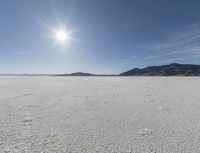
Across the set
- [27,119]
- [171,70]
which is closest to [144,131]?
[27,119]

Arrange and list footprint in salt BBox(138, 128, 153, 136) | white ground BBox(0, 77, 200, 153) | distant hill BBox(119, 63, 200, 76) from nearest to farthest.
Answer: white ground BBox(0, 77, 200, 153) < footprint in salt BBox(138, 128, 153, 136) < distant hill BBox(119, 63, 200, 76)

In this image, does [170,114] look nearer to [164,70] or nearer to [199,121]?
[199,121]

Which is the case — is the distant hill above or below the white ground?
above

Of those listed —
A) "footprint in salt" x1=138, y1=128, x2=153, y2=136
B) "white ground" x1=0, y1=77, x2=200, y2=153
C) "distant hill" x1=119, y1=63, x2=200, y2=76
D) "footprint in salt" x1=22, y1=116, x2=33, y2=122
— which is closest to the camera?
"white ground" x1=0, y1=77, x2=200, y2=153

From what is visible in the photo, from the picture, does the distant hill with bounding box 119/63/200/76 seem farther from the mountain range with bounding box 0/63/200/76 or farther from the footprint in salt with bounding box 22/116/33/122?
the footprint in salt with bounding box 22/116/33/122

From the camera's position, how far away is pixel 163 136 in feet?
8.73

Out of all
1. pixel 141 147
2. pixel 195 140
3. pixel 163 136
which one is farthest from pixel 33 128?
pixel 195 140

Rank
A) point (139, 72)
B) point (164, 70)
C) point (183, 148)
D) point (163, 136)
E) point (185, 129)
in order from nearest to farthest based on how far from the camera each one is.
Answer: point (183, 148) → point (163, 136) → point (185, 129) → point (164, 70) → point (139, 72)

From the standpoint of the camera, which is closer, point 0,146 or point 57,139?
point 0,146

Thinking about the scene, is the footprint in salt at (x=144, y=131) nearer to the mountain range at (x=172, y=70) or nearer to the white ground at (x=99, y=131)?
the white ground at (x=99, y=131)

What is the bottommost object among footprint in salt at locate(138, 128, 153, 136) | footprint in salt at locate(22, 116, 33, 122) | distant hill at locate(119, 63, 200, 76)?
footprint in salt at locate(138, 128, 153, 136)

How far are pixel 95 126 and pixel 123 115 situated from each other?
1.06 metres

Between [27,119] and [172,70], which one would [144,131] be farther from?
[172,70]

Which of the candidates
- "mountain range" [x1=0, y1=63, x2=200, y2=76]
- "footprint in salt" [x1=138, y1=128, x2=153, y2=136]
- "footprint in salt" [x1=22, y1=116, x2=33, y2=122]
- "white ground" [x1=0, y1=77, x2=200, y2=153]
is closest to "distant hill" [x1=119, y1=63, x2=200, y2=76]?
"mountain range" [x1=0, y1=63, x2=200, y2=76]
